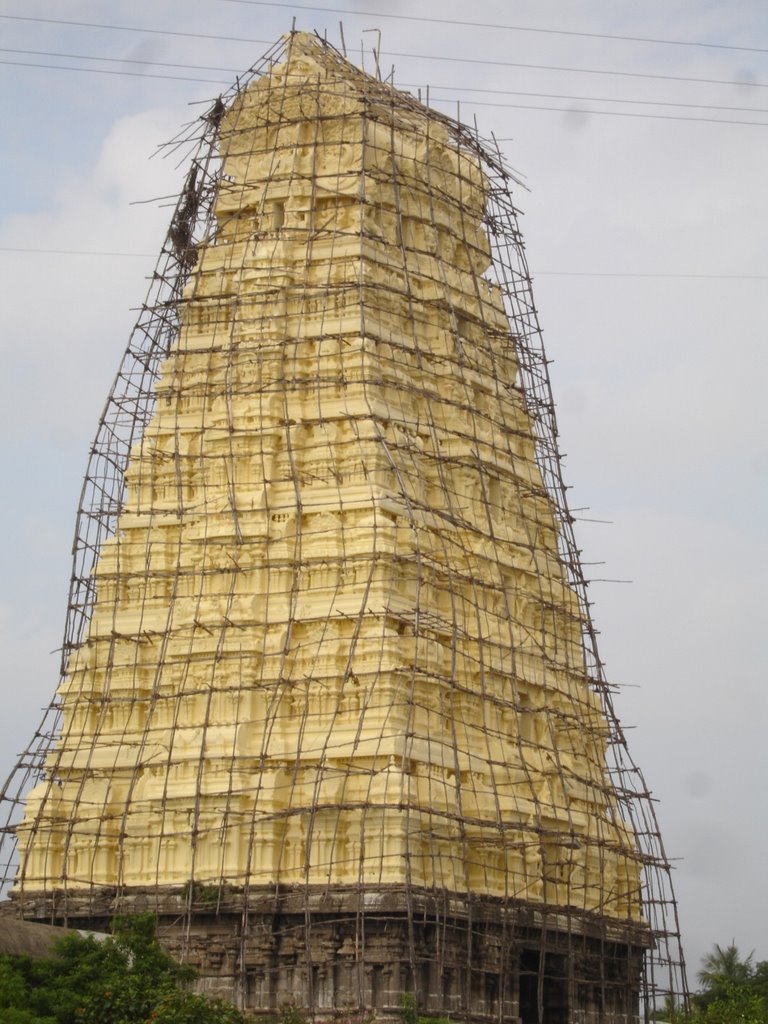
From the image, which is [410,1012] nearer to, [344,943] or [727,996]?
[344,943]

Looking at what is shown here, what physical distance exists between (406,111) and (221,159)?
467 cm

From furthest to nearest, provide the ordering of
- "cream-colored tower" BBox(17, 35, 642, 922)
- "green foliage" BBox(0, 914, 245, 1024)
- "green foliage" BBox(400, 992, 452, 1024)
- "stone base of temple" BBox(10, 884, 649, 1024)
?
"cream-colored tower" BBox(17, 35, 642, 922)
"stone base of temple" BBox(10, 884, 649, 1024)
"green foliage" BBox(400, 992, 452, 1024)
"green foliage" BBox(0, 914, 245, 1024)

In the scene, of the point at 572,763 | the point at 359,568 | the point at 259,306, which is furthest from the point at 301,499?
the point at 572,763

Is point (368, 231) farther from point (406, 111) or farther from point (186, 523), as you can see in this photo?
point (186, 523)

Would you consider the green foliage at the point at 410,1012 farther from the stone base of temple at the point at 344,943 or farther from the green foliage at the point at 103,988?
the green foliage at the point at 103,988

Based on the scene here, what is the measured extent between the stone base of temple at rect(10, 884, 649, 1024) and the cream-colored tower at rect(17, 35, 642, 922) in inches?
21.1

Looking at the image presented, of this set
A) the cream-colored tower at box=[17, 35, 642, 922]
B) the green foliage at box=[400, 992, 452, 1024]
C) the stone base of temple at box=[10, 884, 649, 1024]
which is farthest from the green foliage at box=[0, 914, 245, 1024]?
the cream-colored tower at box=[17, 35, 642, 922]

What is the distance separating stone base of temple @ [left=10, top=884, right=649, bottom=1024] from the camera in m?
33.9

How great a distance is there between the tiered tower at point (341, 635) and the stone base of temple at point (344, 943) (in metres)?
0.06

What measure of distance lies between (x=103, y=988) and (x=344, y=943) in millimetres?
6563

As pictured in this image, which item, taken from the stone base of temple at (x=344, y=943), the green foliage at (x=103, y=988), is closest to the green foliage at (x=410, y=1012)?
the stone base of temple at (x=344, y=943)

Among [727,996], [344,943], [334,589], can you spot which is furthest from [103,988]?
[727,996]

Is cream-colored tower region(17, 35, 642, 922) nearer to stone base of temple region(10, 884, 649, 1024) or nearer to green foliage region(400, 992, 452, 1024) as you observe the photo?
stone base of temple region(10, 884, 649, 1024)

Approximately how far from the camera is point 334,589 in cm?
3806
